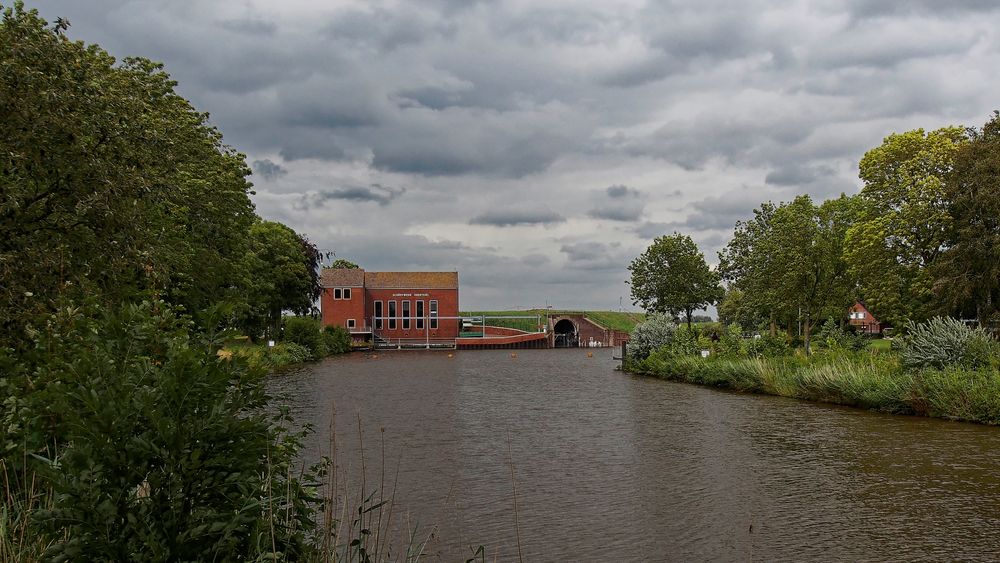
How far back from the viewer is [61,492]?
3.69m

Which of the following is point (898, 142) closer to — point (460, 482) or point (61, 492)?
point (460, 482)

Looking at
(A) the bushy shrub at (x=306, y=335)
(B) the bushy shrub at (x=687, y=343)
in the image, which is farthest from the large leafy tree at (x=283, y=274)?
(B) the bushy shrub at (x=687, y=343)

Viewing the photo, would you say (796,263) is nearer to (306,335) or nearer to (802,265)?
(802,265)

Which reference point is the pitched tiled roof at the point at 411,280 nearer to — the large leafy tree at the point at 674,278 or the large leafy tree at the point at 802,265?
the large leafy tree at the point at 674,278

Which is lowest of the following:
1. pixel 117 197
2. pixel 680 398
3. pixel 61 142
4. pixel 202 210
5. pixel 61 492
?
pixel 680 398

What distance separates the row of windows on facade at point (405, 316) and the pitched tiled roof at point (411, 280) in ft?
5.34

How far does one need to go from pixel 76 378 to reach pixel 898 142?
37.6 m

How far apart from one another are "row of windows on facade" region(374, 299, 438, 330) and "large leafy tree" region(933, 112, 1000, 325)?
166ft

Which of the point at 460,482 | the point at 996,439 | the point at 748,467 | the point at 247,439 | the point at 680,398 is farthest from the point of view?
the point at 680,398

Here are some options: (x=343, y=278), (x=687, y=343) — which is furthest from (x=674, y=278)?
(x=343, y=278)

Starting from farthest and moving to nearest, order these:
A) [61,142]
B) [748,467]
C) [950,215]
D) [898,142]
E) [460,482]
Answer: [898,142] < [950,215] < [748,467] < [460,482] < [61,142]

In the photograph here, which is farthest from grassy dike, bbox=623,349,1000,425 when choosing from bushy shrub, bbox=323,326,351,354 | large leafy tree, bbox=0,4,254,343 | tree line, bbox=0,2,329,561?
bushy shrub, bbox=323,326,351,354

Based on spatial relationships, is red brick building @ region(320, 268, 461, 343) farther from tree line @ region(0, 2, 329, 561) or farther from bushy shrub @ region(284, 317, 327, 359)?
tree line @ region(0, 2, 329, 561)

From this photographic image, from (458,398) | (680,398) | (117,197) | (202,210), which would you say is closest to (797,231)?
(680,398)
